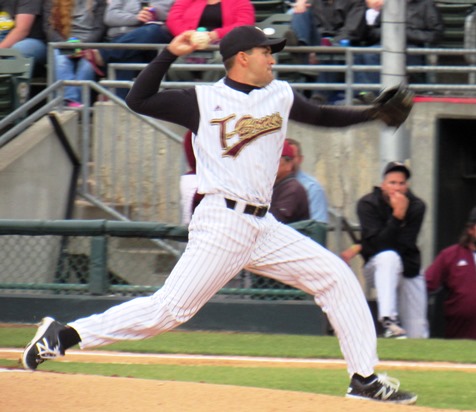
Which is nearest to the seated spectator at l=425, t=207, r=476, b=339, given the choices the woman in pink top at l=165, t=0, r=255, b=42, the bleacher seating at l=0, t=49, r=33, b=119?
the woman in pink top at l=165, t=0, r=255, b=42

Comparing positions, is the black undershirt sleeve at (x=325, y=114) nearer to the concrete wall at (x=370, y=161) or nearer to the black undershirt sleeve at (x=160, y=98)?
the black undershirt sleeve at (x=160, y=98)

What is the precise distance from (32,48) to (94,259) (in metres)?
3.01

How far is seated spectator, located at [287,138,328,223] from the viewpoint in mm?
8930

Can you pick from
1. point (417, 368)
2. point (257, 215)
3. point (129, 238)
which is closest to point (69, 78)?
point (129, 238)

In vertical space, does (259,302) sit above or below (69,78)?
below

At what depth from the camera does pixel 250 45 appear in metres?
5.25

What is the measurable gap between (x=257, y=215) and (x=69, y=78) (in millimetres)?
6057

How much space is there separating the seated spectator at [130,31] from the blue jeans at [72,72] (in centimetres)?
13

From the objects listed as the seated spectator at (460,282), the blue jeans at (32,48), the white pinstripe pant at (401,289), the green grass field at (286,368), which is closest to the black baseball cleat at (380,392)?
the green grass field at (286,368)

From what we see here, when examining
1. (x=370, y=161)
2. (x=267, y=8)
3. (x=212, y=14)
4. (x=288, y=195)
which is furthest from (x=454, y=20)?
(x=288, y=195)

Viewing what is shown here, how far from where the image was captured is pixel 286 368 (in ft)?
22.9

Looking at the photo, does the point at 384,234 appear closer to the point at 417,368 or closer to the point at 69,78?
the point at 417,368

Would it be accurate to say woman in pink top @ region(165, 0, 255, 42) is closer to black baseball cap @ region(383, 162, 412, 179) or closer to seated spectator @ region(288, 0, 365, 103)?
seated spectator @ region(288, 0, 365, 103)

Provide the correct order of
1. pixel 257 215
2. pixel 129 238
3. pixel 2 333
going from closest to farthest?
pixel 257 215
pixel 2 333
pixel 129 238
